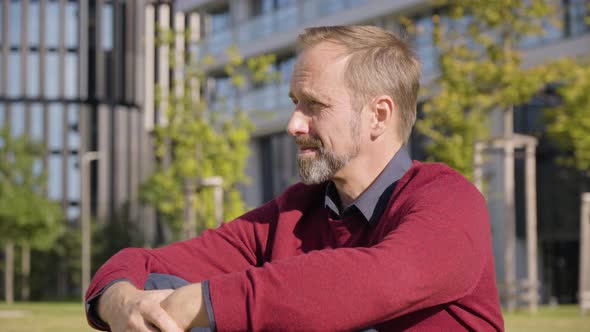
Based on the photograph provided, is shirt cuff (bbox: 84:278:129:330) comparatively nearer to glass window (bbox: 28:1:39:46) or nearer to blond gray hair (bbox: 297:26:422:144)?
blond gray hair (bbox: 297:26:422:144)

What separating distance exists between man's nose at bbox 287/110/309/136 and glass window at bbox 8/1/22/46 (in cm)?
5485

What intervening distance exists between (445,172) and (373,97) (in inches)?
11.8

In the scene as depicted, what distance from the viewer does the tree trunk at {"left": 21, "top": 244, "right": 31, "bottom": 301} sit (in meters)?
50.5

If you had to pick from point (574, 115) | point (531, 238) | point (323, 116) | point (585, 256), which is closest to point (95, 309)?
point (323, 116)

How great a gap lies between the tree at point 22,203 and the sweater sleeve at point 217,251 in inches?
1514

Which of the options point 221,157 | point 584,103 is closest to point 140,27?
point 221,157

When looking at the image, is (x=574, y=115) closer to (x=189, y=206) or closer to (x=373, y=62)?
(x=189, y=206)

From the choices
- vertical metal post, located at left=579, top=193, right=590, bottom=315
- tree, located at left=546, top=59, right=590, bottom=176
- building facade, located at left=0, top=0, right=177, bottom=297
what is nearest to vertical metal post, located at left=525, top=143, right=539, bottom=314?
vertical metal post, located at left=579, top=193, right=590, bottom=315

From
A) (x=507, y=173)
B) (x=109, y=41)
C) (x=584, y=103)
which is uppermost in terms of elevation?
(x=109, y=41)

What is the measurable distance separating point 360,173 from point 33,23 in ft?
182

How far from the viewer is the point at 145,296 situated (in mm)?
2523

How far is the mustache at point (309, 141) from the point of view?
2.90m

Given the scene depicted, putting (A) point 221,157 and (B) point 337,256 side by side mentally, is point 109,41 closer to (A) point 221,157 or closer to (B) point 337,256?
(A) point 221,157

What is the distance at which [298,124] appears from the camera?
2.88 metres
